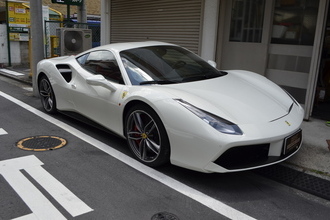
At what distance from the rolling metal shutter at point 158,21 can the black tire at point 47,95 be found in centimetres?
333

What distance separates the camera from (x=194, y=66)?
4.43m

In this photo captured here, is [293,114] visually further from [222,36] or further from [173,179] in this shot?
[222,36]

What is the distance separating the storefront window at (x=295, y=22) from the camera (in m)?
5.63

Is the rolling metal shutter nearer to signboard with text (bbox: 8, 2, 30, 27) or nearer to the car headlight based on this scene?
the car headlight

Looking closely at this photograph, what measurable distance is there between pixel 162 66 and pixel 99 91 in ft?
2.95

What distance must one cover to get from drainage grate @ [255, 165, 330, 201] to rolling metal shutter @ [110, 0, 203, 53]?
4153mm

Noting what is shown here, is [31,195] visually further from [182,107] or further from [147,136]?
[182,107]

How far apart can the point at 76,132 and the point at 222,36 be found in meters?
3.67

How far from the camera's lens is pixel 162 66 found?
4.15m

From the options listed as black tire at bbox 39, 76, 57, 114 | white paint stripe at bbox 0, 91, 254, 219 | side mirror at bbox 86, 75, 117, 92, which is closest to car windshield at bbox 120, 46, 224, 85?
side mirror at bbox 86, 75, 117, 92

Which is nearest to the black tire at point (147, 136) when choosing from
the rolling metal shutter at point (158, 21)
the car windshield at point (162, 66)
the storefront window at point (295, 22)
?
the car windshield at point (162, 66)

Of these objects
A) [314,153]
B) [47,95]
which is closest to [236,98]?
[314,153]

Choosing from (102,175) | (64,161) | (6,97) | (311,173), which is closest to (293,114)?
(311,173)

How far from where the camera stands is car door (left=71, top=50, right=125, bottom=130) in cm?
409
